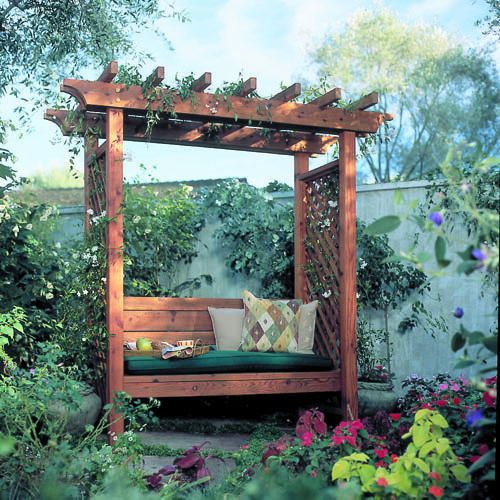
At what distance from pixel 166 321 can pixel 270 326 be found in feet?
2.62

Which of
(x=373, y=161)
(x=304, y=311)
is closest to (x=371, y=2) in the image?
(x=373, y=161)

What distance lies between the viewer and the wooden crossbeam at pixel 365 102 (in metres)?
4.96

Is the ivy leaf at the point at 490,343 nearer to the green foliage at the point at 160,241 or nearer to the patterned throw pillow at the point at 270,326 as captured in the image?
the patterned throw pillow at the point at 270,326

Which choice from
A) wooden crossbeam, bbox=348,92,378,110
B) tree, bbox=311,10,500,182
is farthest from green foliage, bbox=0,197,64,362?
tree, bbox=311,10,500,182

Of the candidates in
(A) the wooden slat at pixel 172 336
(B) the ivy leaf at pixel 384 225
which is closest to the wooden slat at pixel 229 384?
(A) the wooden slat at pixel 172 336

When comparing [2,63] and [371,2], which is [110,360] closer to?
[2,63]

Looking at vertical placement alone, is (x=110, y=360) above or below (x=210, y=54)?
below

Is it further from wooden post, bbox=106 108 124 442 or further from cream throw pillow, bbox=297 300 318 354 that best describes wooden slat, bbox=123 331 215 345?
wooden post, bbox=106 108 124 442

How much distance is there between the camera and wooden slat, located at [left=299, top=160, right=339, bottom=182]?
5443 mm

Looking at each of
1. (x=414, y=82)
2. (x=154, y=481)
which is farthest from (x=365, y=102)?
(x=414, y=82)

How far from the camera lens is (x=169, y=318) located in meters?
5.59

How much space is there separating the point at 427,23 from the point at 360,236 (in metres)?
11.3

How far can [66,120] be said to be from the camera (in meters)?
5.06

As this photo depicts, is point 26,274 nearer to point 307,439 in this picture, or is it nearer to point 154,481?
point 154,481
